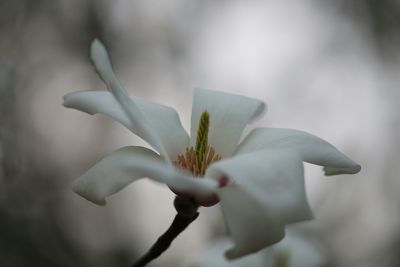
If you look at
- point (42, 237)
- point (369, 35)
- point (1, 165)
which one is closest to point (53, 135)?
point (42, 237)

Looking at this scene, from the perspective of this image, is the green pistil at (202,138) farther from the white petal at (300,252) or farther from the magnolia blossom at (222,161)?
the white petal at (300,252)

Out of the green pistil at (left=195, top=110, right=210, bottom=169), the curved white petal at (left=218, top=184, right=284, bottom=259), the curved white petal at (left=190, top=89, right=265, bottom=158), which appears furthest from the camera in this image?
the curved white petal at (left=190, top=89, right=265, bottom=158)

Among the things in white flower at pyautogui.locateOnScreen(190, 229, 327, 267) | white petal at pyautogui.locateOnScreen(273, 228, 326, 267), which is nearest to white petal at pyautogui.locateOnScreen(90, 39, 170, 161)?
white flower at pyautogui.locateOnScreen(190, 229, 327, 267)

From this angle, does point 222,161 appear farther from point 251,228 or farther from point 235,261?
point 235,261

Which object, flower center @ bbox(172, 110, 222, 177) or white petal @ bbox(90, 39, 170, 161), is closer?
white petal @ bbox(90, 39, 170, 161)

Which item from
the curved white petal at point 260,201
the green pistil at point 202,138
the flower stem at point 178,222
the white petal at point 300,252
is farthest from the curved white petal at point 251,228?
the white petal at point 300,252

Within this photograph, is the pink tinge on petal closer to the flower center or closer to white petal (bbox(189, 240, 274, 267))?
the flower center

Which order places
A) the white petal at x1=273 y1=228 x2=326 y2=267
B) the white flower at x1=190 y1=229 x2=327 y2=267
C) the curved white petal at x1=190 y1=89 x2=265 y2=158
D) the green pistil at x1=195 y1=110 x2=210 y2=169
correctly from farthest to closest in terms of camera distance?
the white petal at x1=273 y1=228 x2=326 y2=267 → the white flower at x1=190 y1=229 x2=327 y2=267 → the curved white petal at x1=190 y1=89 x2=265 y2=158 → the green pistil at x1=195 y1=110 x2=210 y2=169
